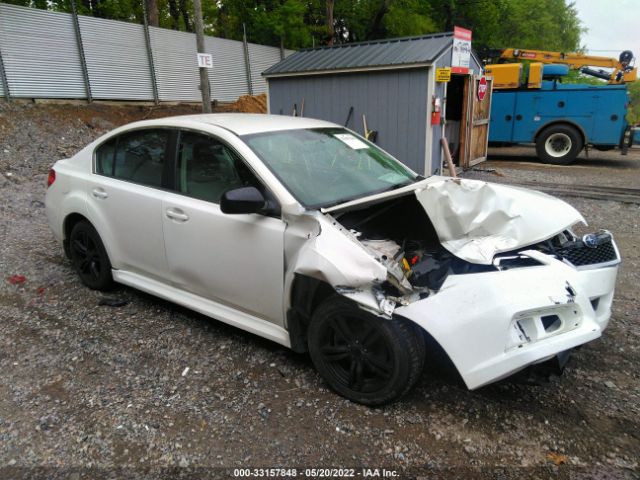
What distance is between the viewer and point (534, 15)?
30625 mm

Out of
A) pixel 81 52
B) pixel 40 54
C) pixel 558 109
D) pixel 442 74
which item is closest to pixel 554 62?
pixel 558 109

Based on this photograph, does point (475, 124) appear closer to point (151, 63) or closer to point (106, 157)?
point (106, 157)

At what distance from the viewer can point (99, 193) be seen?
155 inches

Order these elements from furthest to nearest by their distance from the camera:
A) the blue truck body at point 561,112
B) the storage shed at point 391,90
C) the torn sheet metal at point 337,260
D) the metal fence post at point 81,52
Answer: the metal fence post at point 81,52, the blue truck body at point 561,112, the storage shed at point 391,90, the torn sheet metal at point 337,260

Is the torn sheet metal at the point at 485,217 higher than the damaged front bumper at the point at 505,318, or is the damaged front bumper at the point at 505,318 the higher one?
the torn sheet metal at the point at 485,217

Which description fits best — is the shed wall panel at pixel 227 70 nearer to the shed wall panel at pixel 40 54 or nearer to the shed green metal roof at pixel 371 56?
the shed wall panel at pixel 40 54

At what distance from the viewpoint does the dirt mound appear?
17.2 m

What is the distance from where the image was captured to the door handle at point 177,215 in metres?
3.26

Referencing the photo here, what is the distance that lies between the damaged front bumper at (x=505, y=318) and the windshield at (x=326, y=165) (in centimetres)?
98

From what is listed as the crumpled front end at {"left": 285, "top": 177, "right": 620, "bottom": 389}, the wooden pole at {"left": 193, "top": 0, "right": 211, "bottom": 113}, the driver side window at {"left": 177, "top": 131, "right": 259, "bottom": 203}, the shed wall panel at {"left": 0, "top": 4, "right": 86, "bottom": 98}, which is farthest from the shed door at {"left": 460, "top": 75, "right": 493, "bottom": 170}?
the shed wall panel at {"left": 0, "top": 4, "right": 86, "bottom": 98}

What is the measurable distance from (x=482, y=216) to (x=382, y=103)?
6.78 m

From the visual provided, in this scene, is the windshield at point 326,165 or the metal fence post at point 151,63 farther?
the metal fence post at point 151,63

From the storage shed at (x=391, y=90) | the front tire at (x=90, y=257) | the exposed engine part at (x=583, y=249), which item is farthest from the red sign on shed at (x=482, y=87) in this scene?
the front tire at (x=90, y=257)

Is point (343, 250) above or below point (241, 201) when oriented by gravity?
below
